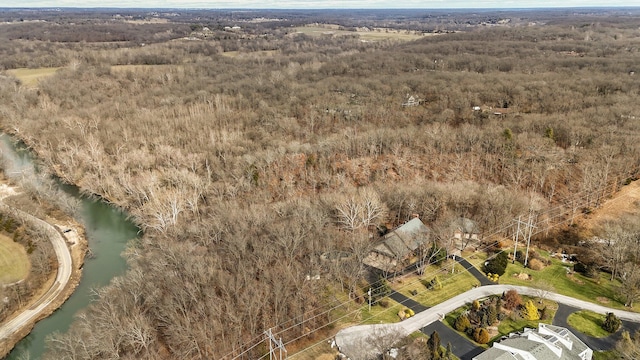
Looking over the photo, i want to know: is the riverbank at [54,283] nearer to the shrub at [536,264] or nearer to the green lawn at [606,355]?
the shrub at [536,264]

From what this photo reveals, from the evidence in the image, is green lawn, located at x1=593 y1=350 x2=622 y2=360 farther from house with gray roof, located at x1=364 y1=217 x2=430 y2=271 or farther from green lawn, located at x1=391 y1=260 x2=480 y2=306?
house with gray roof, located at x1=364 y1=217 x2=430 y2=271

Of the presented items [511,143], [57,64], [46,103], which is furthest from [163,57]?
[511,143]

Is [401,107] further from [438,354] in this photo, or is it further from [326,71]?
[438,354]

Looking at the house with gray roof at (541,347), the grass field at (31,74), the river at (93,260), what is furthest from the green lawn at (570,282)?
the grass field at (31,74)

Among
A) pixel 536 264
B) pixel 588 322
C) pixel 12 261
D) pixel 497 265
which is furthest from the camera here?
pixel 12 261

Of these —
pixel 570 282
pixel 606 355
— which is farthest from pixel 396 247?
pixel 606 355

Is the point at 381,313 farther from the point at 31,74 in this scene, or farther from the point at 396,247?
the point at 31,74
